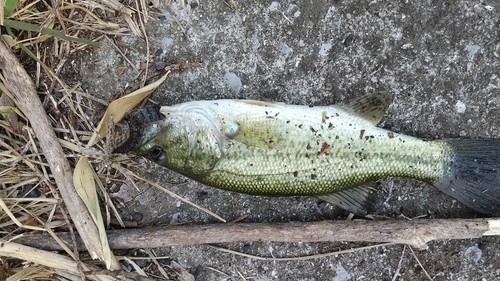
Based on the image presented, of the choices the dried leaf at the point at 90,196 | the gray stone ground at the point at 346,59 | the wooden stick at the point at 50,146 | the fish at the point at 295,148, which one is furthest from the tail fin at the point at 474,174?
the wooden stick at the point at 50,146

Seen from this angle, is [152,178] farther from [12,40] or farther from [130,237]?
[12,40]

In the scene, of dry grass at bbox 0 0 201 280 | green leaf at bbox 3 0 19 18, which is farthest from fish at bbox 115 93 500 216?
green leaf at bbox 3 0 19 18

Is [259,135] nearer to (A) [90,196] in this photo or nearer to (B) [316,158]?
(B) [316,158]

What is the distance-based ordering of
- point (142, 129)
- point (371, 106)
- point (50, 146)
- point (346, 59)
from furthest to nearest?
point (346, 59) → point (50, 146) → point (371, 106) → point (142, 129)

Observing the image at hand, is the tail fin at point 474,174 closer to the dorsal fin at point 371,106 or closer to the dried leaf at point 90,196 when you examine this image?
the dorsal fin at point 371,106

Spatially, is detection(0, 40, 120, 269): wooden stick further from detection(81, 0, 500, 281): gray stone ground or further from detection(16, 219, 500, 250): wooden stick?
detection(81, 0, 500, 281): gray stone ground

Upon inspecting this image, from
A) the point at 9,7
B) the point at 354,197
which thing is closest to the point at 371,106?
the point at 354,197
